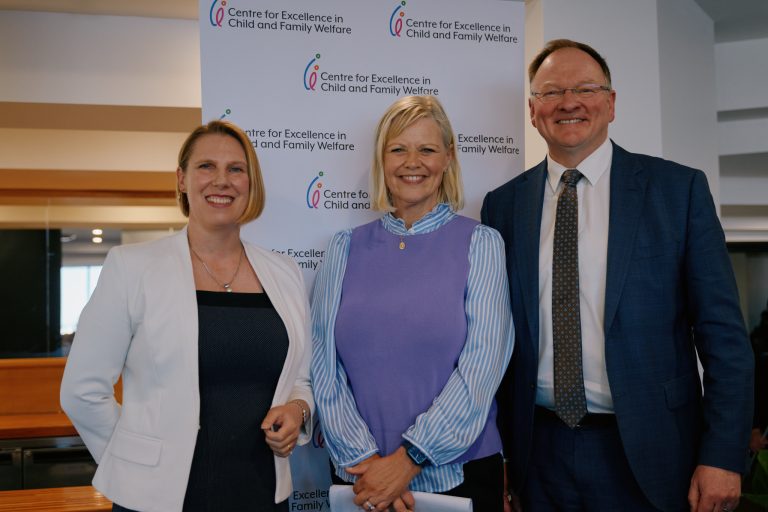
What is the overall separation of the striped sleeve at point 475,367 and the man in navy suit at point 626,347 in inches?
5.2

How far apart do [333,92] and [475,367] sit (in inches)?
53.5

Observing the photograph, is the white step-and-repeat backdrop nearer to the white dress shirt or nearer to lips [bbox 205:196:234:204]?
lips [bbox 205:196:234:204]

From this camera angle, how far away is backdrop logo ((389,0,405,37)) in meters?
2.90

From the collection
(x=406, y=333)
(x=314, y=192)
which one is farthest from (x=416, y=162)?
(x=314, y=192)

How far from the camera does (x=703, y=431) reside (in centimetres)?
203

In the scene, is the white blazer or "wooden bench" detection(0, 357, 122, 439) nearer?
the white blazer

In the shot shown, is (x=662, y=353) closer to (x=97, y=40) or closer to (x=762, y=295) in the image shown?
(x=97, y=40)

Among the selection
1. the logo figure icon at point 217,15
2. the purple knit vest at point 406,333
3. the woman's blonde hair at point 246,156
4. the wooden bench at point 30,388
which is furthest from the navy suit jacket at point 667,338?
the wooden bench at point 30,388

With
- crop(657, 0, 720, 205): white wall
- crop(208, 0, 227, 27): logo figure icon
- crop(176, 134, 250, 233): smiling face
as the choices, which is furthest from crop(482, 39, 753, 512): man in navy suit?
crop(657, 0, 720, 205): white wall

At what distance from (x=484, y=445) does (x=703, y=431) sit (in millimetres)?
618

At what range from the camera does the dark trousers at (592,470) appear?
201 cm

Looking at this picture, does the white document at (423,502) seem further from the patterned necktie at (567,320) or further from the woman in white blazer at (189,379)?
the patterned necktie at (567,320)

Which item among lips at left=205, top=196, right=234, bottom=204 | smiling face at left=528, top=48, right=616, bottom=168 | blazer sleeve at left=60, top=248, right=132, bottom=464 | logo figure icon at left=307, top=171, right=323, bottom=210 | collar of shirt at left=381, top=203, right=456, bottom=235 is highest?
smiling face at left=528, top=48, right=616, bottom=168

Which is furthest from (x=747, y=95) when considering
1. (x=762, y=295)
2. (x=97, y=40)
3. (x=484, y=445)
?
(x=97, y=40)
